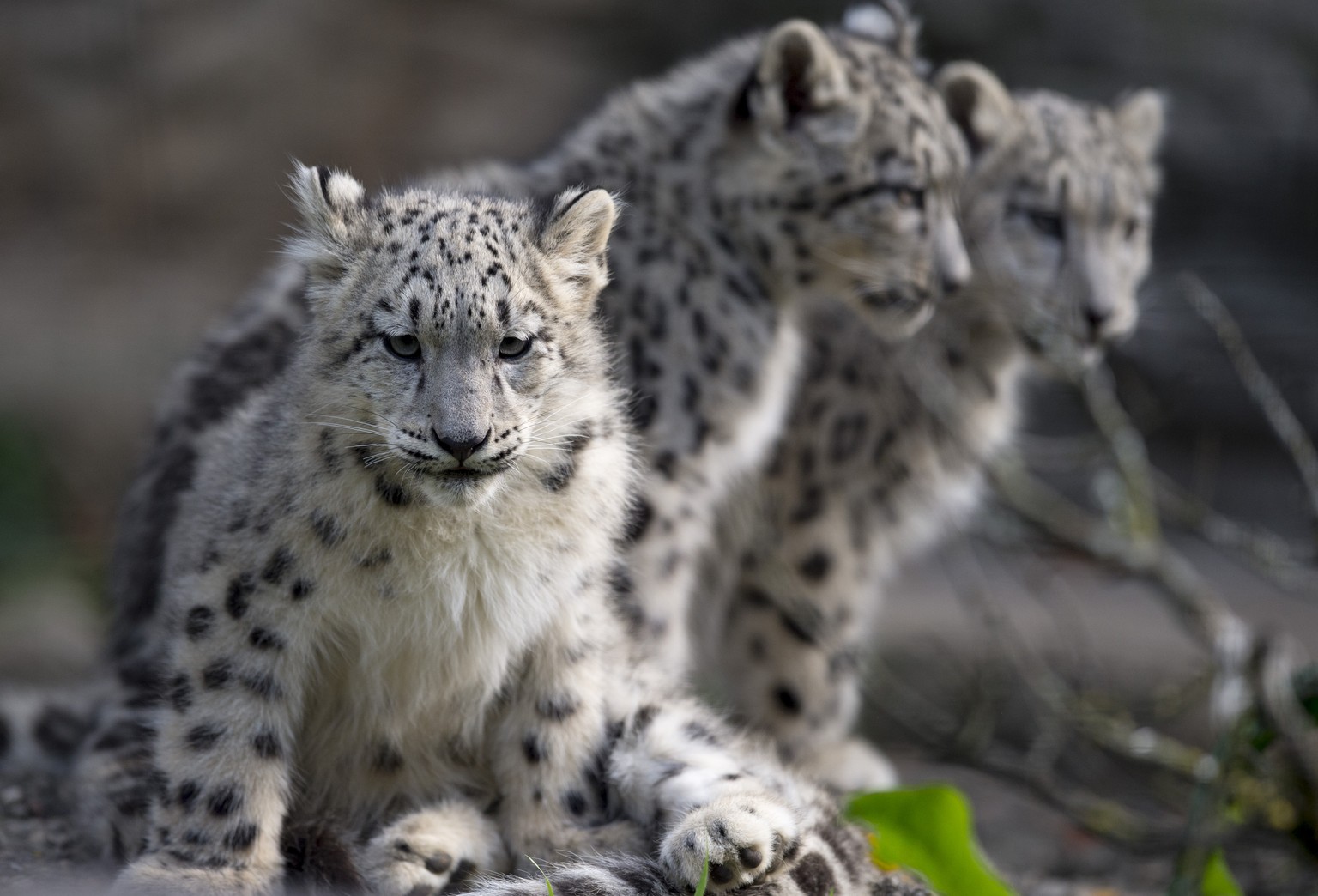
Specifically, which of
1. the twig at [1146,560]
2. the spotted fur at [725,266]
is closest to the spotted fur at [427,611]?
the spotted fur at [725,266]

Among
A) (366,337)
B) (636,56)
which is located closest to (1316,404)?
(636,56)

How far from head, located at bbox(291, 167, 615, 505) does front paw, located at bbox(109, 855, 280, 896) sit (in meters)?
1.00

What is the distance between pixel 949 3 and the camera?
34.3 ft

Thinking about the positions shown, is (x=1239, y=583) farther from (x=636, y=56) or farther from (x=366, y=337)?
(x=366, y=337)

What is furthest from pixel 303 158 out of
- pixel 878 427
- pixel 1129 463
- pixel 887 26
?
pixel 1129 463

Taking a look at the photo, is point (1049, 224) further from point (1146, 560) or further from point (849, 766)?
point (849, 766)

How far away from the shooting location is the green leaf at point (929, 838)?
171 inches

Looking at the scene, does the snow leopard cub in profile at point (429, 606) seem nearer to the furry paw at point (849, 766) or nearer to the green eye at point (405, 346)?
the green eye at point (405, 346)

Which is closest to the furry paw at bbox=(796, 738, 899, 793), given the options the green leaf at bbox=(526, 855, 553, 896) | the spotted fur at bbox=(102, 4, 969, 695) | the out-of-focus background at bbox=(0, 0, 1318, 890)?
the spotted fur at bbox=(102, 4, 969, 695)

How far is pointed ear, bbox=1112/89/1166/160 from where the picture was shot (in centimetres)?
641

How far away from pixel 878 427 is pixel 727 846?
2917mm

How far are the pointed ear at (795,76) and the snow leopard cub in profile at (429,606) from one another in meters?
1.58

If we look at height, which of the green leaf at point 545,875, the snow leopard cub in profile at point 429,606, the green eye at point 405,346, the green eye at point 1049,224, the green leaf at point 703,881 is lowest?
the green leaf at point 545,875

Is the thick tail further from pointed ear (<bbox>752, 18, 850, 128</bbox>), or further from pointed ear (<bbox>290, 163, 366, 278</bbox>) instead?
pointed ear (<bbox>752, 18, 850, 128</bbox>)
